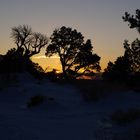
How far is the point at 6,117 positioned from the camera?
16188 millimetres

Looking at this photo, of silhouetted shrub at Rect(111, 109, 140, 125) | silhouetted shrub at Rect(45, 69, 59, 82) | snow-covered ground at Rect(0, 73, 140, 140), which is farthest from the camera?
silhouetted shrub at Rect(45, 69, 59, 82)

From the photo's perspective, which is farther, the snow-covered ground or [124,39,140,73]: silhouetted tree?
[124,39,140,73]: silhouetted tree

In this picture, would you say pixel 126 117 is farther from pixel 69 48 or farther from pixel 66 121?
pixel 69 48

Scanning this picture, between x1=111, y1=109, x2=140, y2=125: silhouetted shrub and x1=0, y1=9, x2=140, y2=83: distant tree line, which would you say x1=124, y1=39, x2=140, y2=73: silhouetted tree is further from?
x1=111, y1=109, x2=140, y2=125: silhouetted shrub

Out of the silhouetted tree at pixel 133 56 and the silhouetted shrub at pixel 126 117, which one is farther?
the silhouetted tree at pixel 133 56

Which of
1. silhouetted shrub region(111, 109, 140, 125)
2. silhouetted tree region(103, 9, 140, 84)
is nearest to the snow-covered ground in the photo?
silhouetted shrub region(111, 109, 140, 125)

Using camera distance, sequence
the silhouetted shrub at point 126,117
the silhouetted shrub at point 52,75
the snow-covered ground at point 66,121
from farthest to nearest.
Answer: the silhouetted shrub at point 52,75, the silhouetted shrub at point 126,117, the snow-covered ground at point 66,121

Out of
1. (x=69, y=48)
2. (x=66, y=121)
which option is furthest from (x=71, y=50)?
(x=66, y=121)

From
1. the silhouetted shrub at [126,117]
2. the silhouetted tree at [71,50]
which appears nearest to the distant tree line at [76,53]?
the silhouetted tree at [71,50]

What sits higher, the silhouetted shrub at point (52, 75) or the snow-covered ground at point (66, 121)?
the silhouetted shrub at point (52, 75)

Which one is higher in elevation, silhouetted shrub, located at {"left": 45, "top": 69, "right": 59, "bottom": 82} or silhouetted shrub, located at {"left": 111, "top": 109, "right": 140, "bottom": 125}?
silhouetted shrub, located at {"left": 45, "top": 69, "right": 59, "bottom": 82}

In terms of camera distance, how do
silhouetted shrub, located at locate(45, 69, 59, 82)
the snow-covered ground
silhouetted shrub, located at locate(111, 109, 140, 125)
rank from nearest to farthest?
the snow-covered ground → silhouetted shrub, located at locate(111, 109, 140, 125) → silhouetted shrub, located at locate(45, 69, 59, 82)

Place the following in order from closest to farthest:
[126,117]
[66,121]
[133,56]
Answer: [126,117], [66,121], [133,56]

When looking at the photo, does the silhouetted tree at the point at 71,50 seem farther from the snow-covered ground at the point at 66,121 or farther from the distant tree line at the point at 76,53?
the snow-covered ground at the point at 66,121
